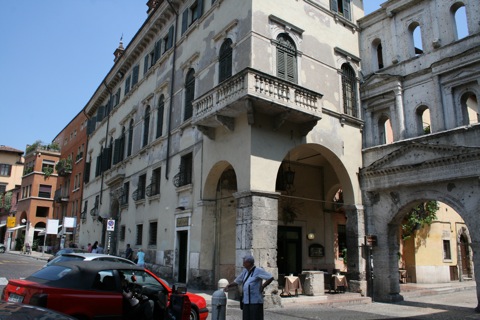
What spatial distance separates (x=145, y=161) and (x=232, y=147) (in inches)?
369

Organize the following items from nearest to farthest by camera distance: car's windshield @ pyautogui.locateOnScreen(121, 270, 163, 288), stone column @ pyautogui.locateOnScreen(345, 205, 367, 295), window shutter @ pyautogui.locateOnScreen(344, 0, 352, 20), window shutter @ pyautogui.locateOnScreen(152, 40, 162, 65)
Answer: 1. car's windshield @ pyautogui.locateOnScreen(121, 270, 163, 288)
2. stone column @ pyautogui.locateOnScreen(345, 205, 367, 295)
3. window shutter @ pyautogui.locateOnScreen(344, 0, 352, 20)
4. window shutter @ pyautogui.locateOnScreen(152, 40, 162, 65)

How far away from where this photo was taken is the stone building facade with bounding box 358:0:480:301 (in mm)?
13820

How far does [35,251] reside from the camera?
49.5 meters

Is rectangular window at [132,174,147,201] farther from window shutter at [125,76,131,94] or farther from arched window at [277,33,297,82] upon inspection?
arched window at [277,33,297,82]

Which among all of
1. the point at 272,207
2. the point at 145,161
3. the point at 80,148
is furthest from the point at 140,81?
the point at 80,148

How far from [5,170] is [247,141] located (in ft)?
208

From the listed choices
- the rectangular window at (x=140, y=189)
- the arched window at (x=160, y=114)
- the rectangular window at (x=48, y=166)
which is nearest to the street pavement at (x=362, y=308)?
the rectangular window at (x=140, y=189)

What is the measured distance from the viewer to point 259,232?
1269cm

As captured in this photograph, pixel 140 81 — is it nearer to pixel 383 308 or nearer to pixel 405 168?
pixel 405 168

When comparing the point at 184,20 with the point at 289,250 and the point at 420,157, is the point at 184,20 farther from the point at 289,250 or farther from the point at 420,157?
the point at 420,157

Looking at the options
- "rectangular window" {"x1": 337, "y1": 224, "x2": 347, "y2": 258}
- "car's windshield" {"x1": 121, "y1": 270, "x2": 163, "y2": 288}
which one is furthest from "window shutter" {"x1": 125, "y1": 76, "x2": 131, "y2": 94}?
"car's windshield" {"x1": 121, "y1": 270, "x2": 163, "y2": 288}

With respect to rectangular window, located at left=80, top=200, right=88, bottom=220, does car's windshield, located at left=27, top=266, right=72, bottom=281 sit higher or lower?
lower

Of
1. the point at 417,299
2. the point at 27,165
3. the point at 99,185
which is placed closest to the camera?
the point at 417,299

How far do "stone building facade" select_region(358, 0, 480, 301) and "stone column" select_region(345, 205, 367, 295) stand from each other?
1.33 feet
